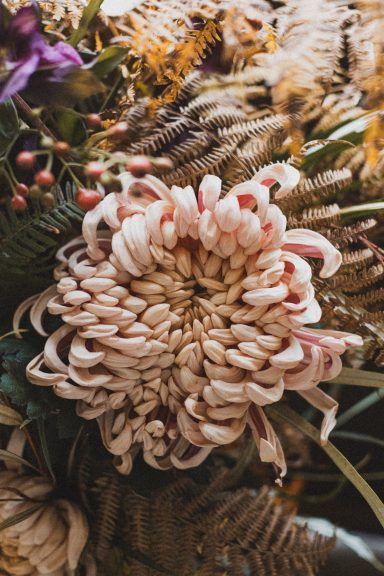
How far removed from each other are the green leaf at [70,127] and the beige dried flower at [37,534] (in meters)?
0.28

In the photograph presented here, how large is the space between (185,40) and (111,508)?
1.28ft

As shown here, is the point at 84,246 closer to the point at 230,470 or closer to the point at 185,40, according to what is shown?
the point at 185,40

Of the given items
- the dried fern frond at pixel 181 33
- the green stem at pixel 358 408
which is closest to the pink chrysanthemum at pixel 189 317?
the dried fern frond at pixel 181 33

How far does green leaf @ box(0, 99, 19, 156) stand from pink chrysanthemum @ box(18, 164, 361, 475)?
76 mm

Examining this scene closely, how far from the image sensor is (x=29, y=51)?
1.46ft

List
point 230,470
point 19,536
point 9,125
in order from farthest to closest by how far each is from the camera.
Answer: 1. point 230,470
2. point 19,536
3. point 9,125

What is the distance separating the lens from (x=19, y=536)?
570mm

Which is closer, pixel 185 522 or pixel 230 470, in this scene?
pixel 185 522

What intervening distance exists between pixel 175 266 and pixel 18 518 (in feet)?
0.77

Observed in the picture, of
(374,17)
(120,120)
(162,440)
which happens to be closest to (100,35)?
(120,120)

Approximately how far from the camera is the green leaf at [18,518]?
54cm

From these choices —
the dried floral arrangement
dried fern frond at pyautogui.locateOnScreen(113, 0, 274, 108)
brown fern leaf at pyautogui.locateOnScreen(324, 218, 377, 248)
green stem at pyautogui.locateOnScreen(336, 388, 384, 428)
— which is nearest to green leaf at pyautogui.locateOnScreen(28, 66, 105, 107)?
the dried floral arrangement

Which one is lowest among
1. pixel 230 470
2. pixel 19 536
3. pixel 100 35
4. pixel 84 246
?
pixel 230 470

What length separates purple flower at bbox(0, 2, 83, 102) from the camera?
1.43 feet
